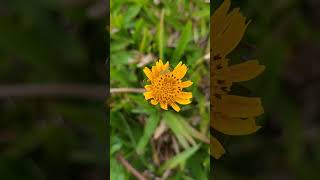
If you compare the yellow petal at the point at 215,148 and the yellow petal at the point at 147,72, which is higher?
the yellow petal at the point at 147,72

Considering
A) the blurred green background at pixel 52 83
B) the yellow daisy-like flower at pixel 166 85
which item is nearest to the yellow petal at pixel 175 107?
the yellow daisy-like flower at pixel 166 85

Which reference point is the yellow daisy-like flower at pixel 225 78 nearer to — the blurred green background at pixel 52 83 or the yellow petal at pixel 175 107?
the yellow petal at pixel 175 107

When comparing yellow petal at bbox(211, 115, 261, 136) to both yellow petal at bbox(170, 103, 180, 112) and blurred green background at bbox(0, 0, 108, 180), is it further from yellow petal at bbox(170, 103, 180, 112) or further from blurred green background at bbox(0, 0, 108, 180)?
blurred green background at bbox(0, 0, 108, 180)

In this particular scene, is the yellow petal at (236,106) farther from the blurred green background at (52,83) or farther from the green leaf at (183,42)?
the blurred green background at (52,83)

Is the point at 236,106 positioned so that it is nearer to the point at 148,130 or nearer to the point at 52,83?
the point at 148,130

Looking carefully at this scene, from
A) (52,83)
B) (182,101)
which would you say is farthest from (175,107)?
(52,83)

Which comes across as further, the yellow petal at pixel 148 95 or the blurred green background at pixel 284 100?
the blurred green background at pixel 284 100

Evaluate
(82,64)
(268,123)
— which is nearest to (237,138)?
(268,123)

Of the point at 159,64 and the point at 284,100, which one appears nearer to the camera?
the point at 159,64

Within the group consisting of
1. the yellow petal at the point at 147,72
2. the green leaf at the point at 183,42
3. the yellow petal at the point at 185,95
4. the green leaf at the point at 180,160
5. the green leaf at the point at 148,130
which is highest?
the green leaf at the point at 183,42
